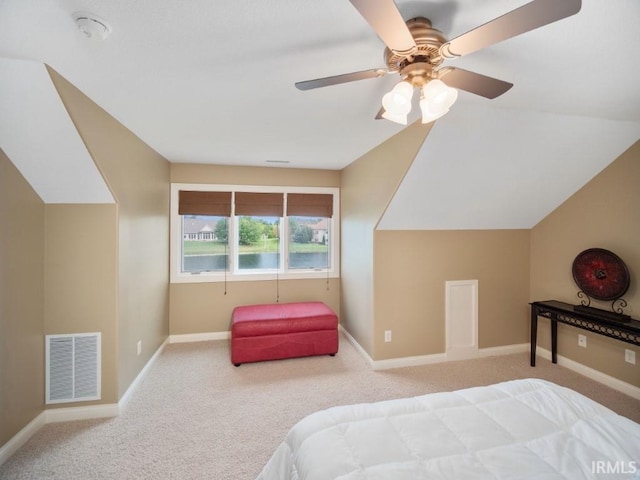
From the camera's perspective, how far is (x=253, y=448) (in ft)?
6.72

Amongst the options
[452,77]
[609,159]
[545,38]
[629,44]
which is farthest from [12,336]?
[609,159]

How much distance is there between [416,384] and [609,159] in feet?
9.07

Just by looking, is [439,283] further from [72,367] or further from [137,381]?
[72,367]

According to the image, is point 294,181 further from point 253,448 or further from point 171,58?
point 253,448

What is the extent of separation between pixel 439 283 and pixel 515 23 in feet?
9.39

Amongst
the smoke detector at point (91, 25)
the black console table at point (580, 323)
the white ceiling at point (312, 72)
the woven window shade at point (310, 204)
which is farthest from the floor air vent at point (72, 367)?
the black console table at point (580, 323)

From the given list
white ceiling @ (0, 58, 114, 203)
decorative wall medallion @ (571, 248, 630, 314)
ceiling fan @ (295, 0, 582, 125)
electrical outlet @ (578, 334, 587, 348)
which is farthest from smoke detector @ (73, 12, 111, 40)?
electrical outlet @ (578, 334, 587, 348)

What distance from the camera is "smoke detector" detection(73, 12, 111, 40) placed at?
3.86 feet

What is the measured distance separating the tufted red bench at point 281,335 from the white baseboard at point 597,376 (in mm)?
2447

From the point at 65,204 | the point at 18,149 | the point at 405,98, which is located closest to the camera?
the point at 405,98

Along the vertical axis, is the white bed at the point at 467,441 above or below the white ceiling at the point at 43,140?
below

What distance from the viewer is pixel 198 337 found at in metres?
3.95

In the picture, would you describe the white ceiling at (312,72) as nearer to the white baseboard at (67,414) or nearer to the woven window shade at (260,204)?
the woven window shade at (260,204)

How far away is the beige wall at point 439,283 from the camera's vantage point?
326 centimetres
